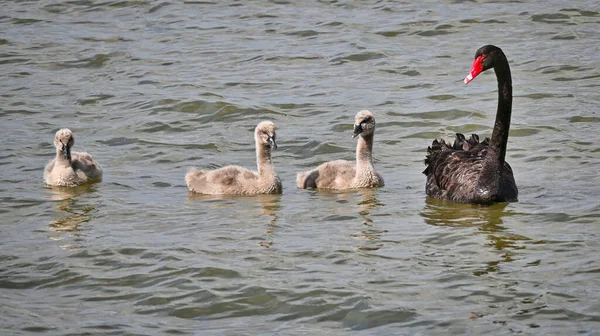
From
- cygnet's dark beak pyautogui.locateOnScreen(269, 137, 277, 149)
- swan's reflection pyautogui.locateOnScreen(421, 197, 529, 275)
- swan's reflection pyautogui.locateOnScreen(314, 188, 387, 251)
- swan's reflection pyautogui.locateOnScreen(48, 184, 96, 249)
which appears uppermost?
cygnet's dark beak pyautogui.locateOnScreen(269, 137, 277, 149)

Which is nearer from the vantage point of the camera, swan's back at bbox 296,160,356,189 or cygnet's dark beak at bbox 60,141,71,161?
swan's back at bbox 296,160,356,189

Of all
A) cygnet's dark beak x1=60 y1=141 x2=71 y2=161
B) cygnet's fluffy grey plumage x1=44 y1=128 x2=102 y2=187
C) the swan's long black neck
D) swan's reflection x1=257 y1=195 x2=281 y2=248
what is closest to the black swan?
the swan's long black neck

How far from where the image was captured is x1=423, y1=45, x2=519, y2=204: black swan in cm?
982

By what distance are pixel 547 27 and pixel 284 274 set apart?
9.75 meters

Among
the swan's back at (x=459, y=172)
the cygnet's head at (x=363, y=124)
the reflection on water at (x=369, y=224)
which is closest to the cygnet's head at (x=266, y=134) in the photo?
the cygnet's head at (x=363, y=124)

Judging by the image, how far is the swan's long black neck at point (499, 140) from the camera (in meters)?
9.80

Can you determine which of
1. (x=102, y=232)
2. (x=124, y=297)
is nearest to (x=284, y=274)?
(x=124, y=297)

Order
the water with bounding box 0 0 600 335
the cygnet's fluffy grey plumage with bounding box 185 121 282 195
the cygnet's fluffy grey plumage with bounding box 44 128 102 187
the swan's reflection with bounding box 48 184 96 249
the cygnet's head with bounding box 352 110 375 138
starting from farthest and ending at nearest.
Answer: the cygnet's fluffy grey plumage with bounding box 44 128 102 187 → the cygnet's head with bounding box 352 110 375 138 → the cygnet's fluffy grey plumage with bounding box 185 121 282 195 → the swan's reflection with bounding box 48 184 96 249 → the water with bounding box 0 0 600 335

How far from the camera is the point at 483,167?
997 cm

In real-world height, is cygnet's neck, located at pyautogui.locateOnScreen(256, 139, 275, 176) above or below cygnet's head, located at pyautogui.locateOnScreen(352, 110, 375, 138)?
below

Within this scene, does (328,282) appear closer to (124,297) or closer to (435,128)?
(124,297)

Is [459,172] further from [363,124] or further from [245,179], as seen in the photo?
[245,179]

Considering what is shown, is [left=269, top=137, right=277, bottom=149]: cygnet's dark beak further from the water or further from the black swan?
the black swan

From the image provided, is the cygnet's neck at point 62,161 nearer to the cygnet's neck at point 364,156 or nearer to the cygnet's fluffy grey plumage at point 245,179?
the cygnet's fluffy grey plumage at point 245,179
